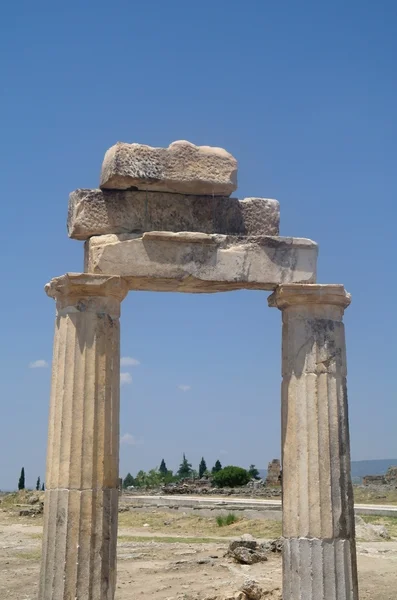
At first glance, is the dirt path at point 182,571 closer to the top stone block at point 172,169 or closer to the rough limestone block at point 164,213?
the rough limestone block at point 164,213

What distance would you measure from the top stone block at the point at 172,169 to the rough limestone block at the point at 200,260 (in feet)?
2.19

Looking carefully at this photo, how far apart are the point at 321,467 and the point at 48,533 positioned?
3.35 metres

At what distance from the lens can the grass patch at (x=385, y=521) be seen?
2292 cm

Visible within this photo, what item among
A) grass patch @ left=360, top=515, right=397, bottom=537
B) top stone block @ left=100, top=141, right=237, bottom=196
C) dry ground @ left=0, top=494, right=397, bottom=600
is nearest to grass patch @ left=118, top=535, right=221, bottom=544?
dry ground @ left=0, top=494, right=397, bottom=600

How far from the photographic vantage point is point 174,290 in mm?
10141

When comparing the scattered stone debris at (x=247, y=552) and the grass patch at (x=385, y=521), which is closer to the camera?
the scattered stone debris at (x=247, y=552)

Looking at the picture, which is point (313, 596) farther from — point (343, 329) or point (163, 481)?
point (163, 481)

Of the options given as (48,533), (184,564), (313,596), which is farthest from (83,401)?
(184,564)

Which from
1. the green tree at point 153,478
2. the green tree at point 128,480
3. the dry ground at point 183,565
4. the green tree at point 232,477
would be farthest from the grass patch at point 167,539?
the green tree at point 128,480

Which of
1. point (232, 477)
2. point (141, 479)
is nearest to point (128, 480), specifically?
point (141, 479)

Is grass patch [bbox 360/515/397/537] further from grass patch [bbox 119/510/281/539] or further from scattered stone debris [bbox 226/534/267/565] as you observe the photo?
scattered stone debris [bbox 226/534/267/565]

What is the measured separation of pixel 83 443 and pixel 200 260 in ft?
8.93

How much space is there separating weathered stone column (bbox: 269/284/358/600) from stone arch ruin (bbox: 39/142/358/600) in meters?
0.01

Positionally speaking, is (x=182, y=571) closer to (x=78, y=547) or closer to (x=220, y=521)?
(x=78, y=547)
